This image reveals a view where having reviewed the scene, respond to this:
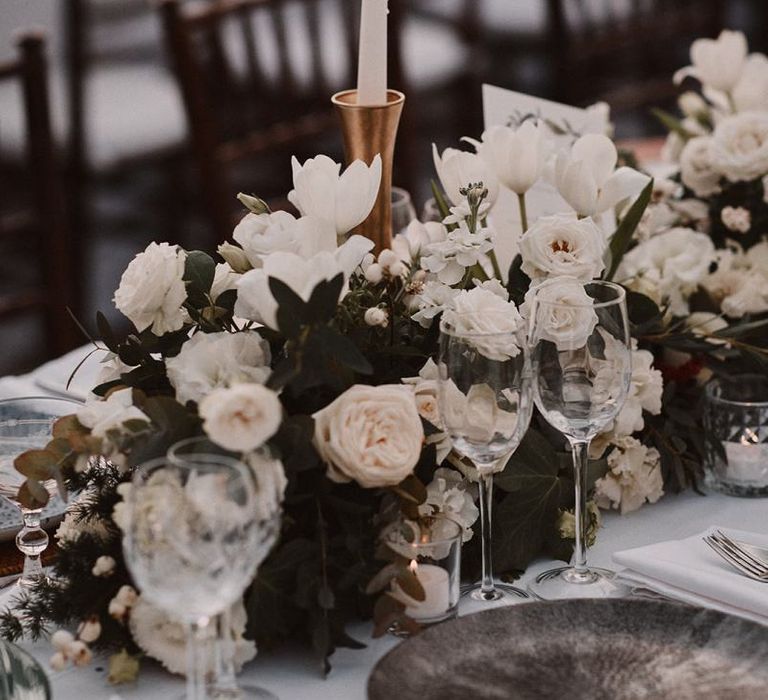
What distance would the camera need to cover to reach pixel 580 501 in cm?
119

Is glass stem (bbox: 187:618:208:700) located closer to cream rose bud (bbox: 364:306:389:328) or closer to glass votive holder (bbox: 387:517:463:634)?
glass votive holder (bbox: 387:517:463:634)

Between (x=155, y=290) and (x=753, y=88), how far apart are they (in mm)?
→ 1138

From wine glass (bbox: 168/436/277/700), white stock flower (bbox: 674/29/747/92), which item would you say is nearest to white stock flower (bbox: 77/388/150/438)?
wine glass (bbox: 168/436/277/700)

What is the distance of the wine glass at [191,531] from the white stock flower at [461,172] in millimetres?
550

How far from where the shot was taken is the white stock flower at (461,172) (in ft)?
4.42

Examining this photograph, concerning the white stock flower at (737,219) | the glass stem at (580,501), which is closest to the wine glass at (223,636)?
the glass stem at (580,501)

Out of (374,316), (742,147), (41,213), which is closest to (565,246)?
(374,316)

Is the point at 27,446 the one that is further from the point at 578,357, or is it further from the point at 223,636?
the point at 578,357

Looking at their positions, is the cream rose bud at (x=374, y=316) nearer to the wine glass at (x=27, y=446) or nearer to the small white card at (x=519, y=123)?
the wine glass at (x=27, y=446)

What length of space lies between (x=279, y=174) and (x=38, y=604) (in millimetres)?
2299

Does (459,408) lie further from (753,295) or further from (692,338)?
(753,295)

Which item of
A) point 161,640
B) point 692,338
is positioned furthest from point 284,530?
point 692,338

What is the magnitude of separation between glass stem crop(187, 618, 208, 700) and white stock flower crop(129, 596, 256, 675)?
0.11 m

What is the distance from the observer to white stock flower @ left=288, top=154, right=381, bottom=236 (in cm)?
117
